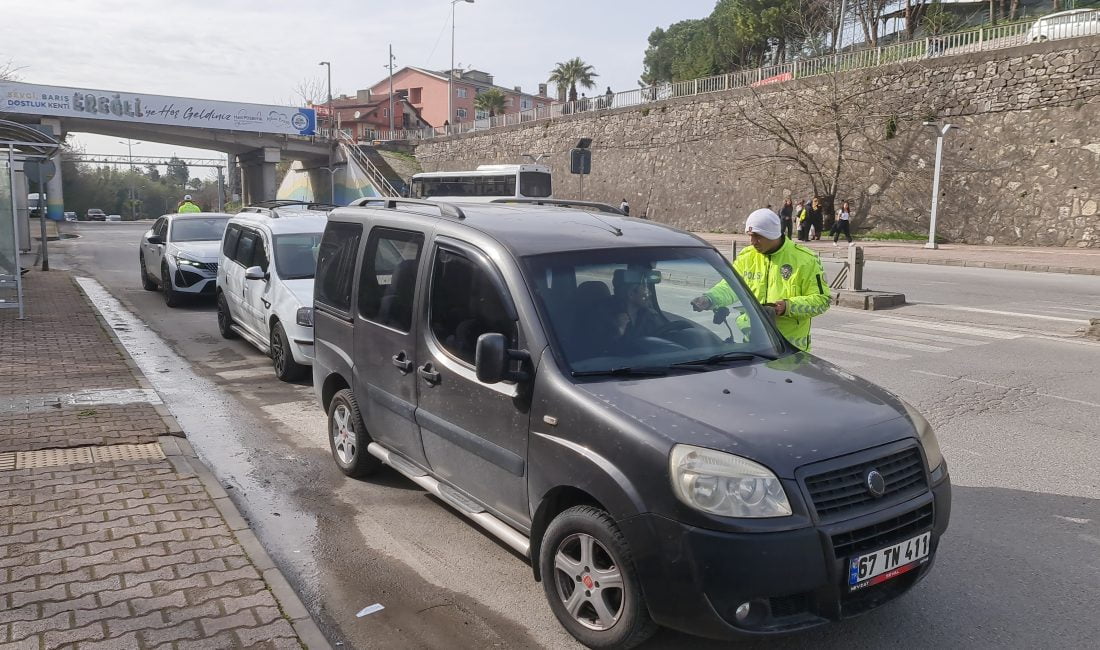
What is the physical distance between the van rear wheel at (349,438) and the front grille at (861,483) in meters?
3.17

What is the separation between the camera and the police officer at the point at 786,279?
5.18 meters

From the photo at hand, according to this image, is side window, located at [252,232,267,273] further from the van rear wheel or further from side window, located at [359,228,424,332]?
side window, located at [359,228,424,332]

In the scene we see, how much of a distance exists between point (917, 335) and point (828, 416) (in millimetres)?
8882

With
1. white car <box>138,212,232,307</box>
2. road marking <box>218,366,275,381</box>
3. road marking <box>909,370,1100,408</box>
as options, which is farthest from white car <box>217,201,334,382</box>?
road marking <box>909,370,1100,408</box>

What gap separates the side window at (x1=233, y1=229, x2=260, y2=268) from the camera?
33.5 ft

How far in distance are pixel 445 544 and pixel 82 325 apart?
9.05 metres

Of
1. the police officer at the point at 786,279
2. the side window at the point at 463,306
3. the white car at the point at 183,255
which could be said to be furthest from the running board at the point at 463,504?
the white car at the point at 183,255

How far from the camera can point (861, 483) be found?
325cm

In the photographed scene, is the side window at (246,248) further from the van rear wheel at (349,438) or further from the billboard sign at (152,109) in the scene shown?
the billboard sign at (152,109)

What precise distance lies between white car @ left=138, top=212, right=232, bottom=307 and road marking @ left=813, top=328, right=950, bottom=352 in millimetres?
9747

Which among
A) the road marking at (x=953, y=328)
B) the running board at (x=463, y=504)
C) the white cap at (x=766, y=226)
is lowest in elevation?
the road marking at (x=953, y=328)

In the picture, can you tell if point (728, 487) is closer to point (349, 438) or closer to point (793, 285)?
point (793, 285)

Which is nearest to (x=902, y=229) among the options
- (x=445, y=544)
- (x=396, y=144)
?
(x=445, y=544)

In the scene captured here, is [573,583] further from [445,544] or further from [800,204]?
[800,204]
